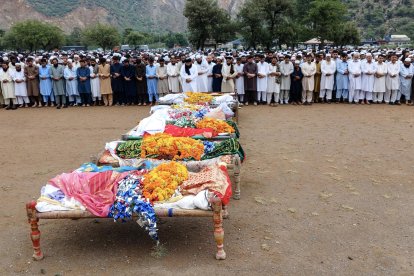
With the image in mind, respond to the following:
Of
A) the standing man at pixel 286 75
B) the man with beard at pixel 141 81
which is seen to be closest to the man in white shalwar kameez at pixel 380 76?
the standing man at pixel 286 75

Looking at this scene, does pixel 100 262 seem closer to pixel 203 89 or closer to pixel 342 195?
pixel 342 195

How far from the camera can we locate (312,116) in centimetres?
1088

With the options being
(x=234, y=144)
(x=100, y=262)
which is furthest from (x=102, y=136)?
(x=100, y=262)

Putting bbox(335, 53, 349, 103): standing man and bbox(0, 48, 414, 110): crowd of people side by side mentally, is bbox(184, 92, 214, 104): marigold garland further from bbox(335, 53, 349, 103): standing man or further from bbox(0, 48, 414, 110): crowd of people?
bbox(335, 53, 349, 103): standing man

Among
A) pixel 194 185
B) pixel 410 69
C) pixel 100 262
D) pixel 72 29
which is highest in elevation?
pixel 72 29

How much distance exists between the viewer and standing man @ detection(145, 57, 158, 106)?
13.0 meters

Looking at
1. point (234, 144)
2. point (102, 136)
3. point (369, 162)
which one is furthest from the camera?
point (102, 136)

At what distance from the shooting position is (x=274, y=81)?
12.7m

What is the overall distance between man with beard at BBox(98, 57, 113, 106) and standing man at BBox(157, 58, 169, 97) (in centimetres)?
155

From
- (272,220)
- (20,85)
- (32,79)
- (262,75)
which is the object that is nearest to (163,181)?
(272,220)

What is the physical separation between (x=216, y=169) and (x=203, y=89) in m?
8.70

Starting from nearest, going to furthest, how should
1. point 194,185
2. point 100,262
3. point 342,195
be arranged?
point 100,262 → point 194,185 → point 342,195

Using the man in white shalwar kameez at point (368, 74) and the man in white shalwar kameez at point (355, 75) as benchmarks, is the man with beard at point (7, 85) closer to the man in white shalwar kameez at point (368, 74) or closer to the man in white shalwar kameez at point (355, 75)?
A: the man in white shalwar kameez at point (355, 75)

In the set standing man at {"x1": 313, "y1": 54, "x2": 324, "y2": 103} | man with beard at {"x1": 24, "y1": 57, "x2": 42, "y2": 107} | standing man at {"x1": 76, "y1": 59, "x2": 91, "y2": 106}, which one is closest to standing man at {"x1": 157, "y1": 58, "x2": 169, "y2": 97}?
standing man at {"x1": 76, "y1": 59, "x2": 91, "y2": 106}
